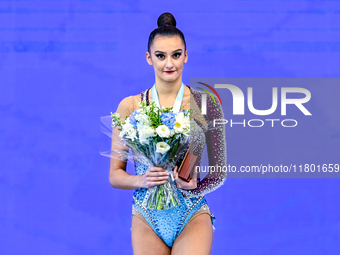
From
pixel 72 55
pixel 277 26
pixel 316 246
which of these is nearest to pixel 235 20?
pixel 277 26

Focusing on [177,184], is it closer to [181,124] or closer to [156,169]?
[156,169]

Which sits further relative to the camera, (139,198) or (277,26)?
(277,26)

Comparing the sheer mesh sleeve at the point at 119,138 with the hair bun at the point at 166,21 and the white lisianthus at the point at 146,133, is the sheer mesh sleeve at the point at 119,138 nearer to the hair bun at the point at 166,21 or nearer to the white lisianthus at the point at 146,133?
the white lisianthus at the point at 146,133

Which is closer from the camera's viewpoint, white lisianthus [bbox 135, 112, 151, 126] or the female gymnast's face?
white lisianthus [bbox 135, 112, 151, 126]

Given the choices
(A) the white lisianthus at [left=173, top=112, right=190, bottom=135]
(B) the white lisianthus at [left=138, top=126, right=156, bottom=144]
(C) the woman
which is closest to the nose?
(C) the woman

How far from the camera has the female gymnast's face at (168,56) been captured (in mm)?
3027

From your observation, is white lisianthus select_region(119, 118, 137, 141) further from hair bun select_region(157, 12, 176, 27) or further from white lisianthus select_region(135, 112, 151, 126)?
hair bun select_region(157, 12, 176, 27)

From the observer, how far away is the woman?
297 cm

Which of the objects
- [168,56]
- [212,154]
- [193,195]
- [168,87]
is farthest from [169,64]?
[193,195]

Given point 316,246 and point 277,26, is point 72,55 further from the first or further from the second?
point 316,246

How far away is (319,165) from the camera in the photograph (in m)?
3.51

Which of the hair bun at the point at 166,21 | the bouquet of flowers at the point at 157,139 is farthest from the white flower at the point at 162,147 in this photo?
the hair bun at the point at 166,21

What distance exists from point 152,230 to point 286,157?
991 millimetres

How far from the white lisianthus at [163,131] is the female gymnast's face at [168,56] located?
428 millimetres
